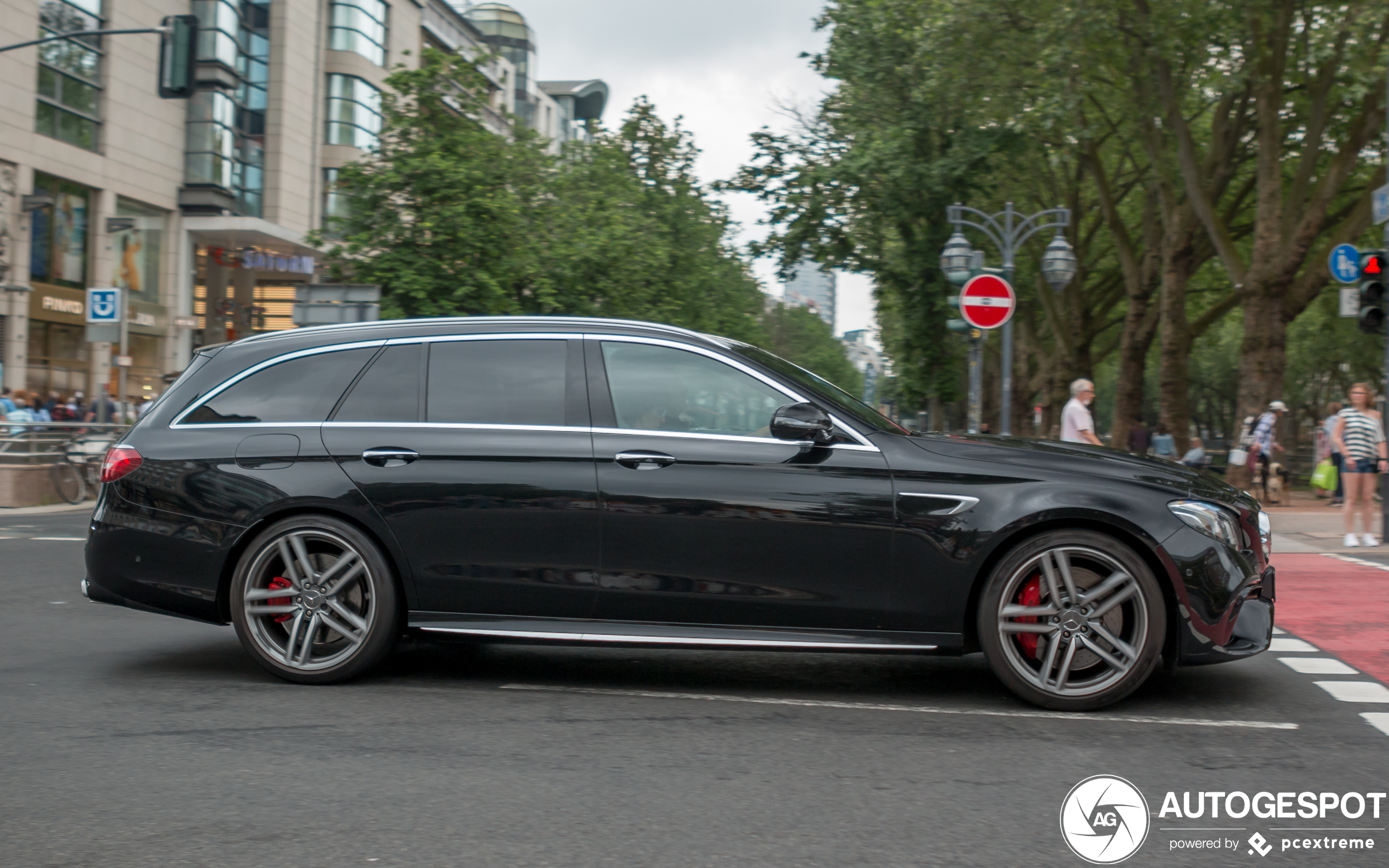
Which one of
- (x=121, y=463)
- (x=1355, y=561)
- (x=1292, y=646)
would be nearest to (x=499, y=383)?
(x=121, y=463)

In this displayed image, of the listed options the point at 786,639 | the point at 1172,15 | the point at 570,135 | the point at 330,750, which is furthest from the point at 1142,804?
the point at 570,135

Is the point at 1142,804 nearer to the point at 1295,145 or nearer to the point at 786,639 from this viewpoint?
the point at 786,639

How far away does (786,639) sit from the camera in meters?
5.47

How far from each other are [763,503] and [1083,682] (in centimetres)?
148

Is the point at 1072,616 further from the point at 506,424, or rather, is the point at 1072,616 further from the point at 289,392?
the point at 289,392

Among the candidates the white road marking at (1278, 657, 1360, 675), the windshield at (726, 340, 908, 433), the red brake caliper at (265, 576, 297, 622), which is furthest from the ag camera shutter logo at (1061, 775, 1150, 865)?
the red brake caliper at (265, 576, 297, 622)

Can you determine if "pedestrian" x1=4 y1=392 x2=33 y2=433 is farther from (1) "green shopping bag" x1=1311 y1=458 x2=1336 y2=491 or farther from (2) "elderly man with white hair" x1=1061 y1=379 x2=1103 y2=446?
(1) "green shopping bag" x1=1311 y1=458 x2=1336 y2=491

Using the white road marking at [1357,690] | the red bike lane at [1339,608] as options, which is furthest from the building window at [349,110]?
the white road marking at [1357,690]

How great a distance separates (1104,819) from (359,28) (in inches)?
1931

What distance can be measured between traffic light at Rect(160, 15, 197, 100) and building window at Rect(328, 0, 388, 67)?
34.8m

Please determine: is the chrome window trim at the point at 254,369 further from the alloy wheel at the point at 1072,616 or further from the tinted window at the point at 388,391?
the alloy wheel at the point at 1072,616

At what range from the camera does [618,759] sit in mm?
4648

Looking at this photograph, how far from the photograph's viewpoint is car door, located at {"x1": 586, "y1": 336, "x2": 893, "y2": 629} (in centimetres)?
546

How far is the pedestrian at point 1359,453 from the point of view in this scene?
14117 millimetres
